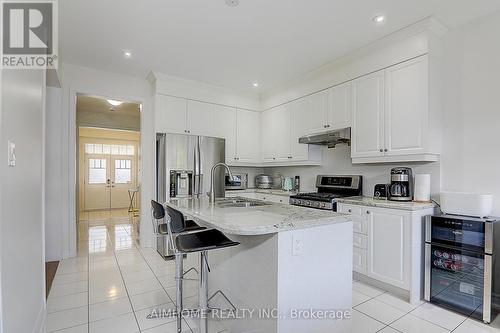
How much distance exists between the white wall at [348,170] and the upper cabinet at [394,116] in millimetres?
234

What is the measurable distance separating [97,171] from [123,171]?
2.42 ft

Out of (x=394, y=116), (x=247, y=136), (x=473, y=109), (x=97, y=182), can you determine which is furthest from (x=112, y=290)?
(x=97, y=182)

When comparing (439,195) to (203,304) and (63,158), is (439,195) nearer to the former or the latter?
(203,304)

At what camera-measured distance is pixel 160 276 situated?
301cm

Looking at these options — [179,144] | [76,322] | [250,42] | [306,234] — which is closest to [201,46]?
[250,42]

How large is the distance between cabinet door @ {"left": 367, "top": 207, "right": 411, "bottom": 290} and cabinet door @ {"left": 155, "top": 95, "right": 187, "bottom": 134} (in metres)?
3.01

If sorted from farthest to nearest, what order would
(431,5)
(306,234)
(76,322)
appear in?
(431,5) < (76,322) < (306,234)

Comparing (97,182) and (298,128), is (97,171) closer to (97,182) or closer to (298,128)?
(97,182)

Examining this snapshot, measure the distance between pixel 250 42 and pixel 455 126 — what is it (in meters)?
2.44

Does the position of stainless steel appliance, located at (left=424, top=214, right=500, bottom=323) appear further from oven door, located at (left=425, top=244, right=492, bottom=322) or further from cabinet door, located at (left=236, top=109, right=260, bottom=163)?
cabinet door, located at (left=236, top=109, right=260, bottom=163)

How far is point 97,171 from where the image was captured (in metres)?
7.93

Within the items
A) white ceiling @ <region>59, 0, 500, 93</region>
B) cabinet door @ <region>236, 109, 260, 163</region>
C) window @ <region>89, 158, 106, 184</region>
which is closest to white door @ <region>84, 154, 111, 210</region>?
window @ <region>89, 158, 106, 184</region>

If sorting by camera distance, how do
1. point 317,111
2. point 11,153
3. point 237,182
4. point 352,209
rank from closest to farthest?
point 11,153
point 352,209
point 317,111
point 237,182

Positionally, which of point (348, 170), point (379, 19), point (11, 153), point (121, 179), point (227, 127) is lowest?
point (121, 179)
